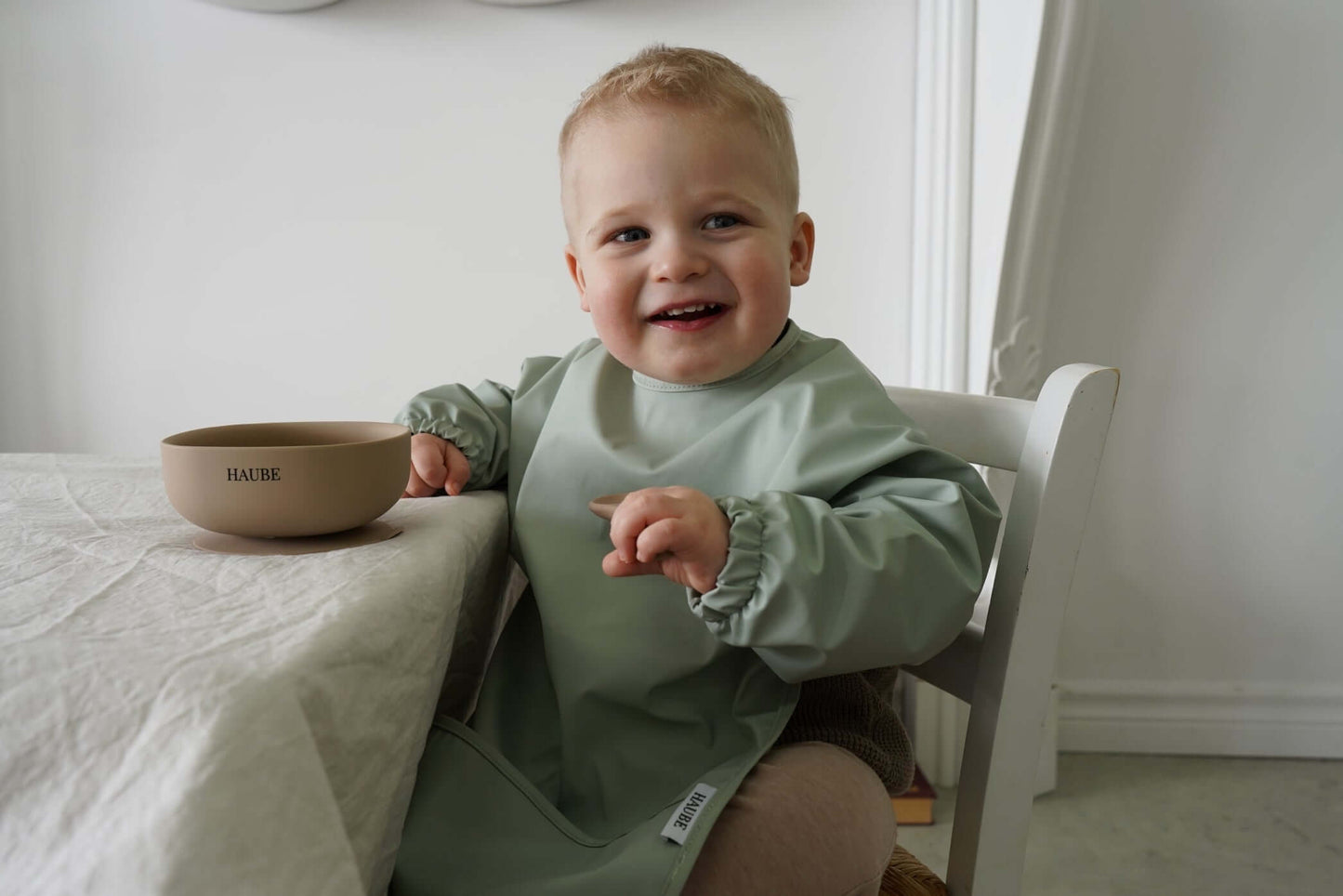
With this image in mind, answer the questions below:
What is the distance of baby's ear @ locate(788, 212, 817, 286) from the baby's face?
5cm

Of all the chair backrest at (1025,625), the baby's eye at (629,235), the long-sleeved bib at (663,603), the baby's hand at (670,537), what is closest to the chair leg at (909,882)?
the chair backrest at (1025,625)

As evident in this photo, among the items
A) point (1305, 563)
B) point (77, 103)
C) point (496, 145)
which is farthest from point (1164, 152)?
point (77, 103)

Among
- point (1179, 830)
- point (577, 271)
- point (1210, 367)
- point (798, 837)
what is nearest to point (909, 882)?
point (798, 837)

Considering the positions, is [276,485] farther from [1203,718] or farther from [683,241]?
[1203,718]

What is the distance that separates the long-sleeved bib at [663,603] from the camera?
52 cm

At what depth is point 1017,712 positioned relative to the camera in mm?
582

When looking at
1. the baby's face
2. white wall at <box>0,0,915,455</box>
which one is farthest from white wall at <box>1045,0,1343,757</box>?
the baby's face

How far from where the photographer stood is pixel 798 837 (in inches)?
20.3

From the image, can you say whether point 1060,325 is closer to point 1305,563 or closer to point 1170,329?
point 1170,329

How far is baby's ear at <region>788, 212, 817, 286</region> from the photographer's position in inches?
31.4

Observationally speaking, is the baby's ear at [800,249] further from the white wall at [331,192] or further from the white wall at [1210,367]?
the white wall at [1210,367]

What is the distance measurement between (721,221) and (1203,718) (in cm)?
141

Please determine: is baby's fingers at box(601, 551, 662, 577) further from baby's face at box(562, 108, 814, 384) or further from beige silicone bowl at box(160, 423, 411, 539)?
baby's face at box(562, 108, 814, 384)

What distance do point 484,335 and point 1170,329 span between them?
45.5 inches
